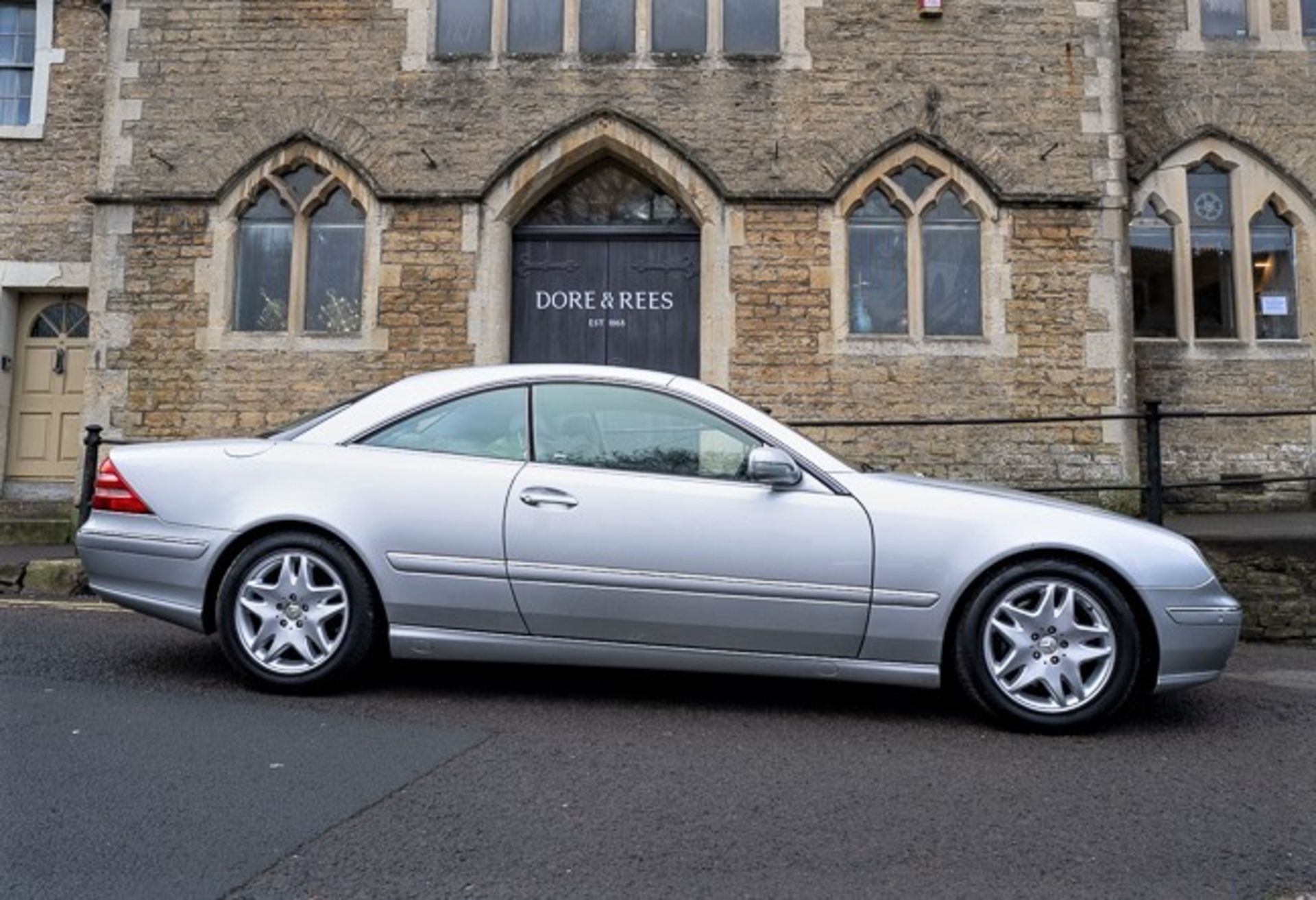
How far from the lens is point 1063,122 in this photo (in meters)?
9.81

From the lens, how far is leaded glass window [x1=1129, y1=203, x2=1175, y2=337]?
35.1 ft

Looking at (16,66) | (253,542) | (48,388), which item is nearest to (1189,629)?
(253,542)

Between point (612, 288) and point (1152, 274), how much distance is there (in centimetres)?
611

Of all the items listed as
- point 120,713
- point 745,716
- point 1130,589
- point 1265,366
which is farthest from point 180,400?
point 1265,366

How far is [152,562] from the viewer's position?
14.1 feet

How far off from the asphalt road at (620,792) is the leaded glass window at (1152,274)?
6912 millimetres

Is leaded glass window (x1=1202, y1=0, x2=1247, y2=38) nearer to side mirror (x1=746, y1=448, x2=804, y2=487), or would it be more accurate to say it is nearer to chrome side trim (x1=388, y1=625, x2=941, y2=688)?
side mirror (x1=746, y1=448, x2=804, y2=487)

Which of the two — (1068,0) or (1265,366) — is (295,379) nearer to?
(1068,0)

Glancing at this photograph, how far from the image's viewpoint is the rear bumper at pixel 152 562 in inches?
167

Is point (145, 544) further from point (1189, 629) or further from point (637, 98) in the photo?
point (637, 98)

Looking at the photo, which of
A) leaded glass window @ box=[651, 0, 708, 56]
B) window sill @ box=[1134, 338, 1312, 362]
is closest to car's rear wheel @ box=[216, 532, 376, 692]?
leaded glass window @ box=[651, 0, 708, 56]

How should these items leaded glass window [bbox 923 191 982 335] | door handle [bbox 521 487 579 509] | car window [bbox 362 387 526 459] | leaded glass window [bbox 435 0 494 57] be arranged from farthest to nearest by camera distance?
leaded glass window [bbox 435 0 494 57]
leaded glass window [bbox 923 191 982 335]
car window [bbox 362 387 526 459]
door handle [bbox 521 487 579 509]

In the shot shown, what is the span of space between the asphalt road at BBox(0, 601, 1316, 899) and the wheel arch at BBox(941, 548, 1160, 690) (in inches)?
12.8

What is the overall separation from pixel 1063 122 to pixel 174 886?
33.4ft
